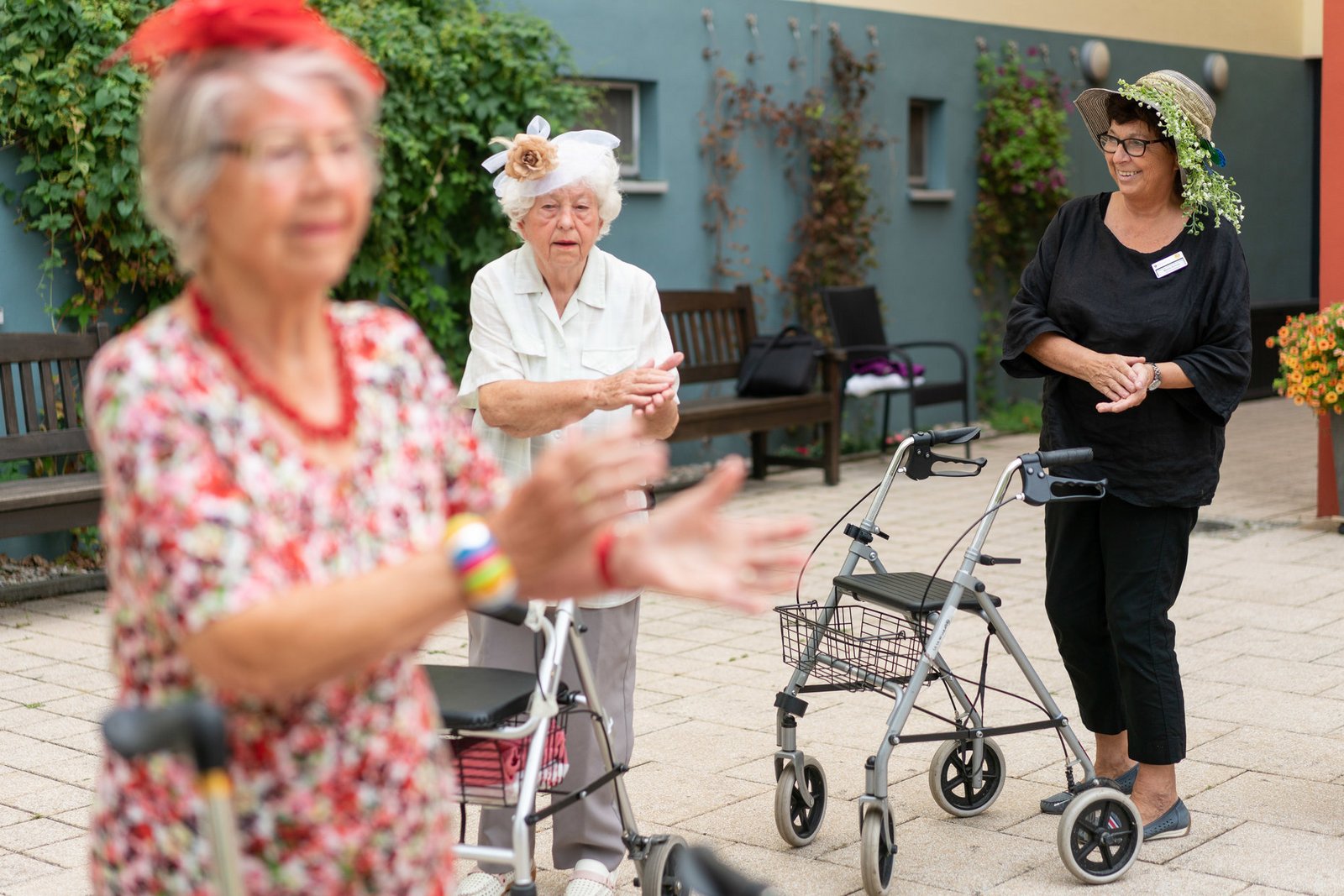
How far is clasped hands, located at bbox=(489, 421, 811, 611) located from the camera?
1.49 metres

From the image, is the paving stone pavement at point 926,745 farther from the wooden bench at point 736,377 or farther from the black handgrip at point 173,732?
the black handgrip at point 173,732

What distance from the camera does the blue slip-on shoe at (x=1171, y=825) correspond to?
4.18 metres

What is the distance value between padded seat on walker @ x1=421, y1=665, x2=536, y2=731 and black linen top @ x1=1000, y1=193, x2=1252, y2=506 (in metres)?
1.69

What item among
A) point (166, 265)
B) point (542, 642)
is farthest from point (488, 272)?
point (166, 265)

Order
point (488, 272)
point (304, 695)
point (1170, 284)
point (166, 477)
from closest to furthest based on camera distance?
point (166, 477) < point (304, 695) < point (488, 272) < point (1170, 284)

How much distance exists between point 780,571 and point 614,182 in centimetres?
251

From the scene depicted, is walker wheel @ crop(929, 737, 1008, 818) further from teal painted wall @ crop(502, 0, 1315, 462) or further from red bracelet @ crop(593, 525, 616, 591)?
teal painted wall @ crop(502, 0, 1315, 462)

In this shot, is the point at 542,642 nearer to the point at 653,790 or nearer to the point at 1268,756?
the point at 653,790

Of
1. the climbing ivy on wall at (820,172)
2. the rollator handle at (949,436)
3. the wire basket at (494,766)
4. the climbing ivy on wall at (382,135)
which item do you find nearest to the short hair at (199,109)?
the wire basket at (494,766)

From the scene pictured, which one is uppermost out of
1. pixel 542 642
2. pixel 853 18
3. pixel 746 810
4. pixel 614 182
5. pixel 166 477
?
pixel 853 18

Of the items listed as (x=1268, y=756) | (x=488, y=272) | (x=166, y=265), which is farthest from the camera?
(x=166, y=265)

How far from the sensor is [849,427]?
1230cm

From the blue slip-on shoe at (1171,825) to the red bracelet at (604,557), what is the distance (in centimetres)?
303

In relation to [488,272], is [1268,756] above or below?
below
